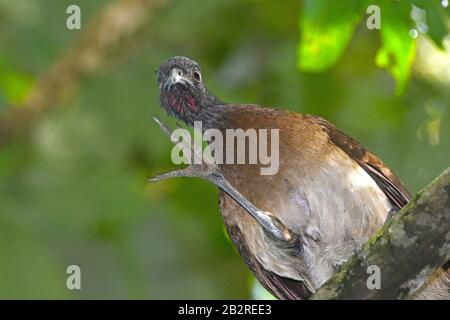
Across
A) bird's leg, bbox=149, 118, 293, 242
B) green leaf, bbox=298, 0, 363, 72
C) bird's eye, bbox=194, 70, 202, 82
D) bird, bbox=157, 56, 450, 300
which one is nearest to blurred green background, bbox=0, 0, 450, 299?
green leaf, bbox=298, 0, 363, 72

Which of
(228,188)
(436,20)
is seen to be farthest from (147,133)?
(436,20)

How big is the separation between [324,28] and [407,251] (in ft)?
4.73

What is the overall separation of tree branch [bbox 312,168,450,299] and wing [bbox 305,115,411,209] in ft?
4.02

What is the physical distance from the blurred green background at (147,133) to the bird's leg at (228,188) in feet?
2.52

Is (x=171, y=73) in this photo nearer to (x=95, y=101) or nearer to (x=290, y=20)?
(x=95, y=101)

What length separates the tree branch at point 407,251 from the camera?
3.12 meters

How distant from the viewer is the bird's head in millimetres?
4332

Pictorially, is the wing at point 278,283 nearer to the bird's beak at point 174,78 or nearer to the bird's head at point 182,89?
the bird's head at point 182,89

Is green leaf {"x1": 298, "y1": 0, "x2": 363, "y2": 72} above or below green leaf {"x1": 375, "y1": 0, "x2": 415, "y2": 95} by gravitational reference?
above

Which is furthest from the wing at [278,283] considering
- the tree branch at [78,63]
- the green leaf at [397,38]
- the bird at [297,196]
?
the tree branch at [78,63]

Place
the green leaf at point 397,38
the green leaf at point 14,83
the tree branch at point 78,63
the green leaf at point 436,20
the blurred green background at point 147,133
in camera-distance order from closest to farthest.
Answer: the green leaf at point 436,20 < the green leaf at point 397,38 < the blurred green background at point 147,133 < the tree branch at point 78,63 < the green leaf at point 14,83

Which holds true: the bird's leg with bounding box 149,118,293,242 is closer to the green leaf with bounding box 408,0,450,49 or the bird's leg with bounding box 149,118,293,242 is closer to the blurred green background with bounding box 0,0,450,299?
the blurred green background with bounding box 0,0,450,299

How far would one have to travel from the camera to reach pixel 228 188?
3857mm

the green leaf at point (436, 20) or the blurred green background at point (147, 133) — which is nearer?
the green leaf at point (436, 20)
